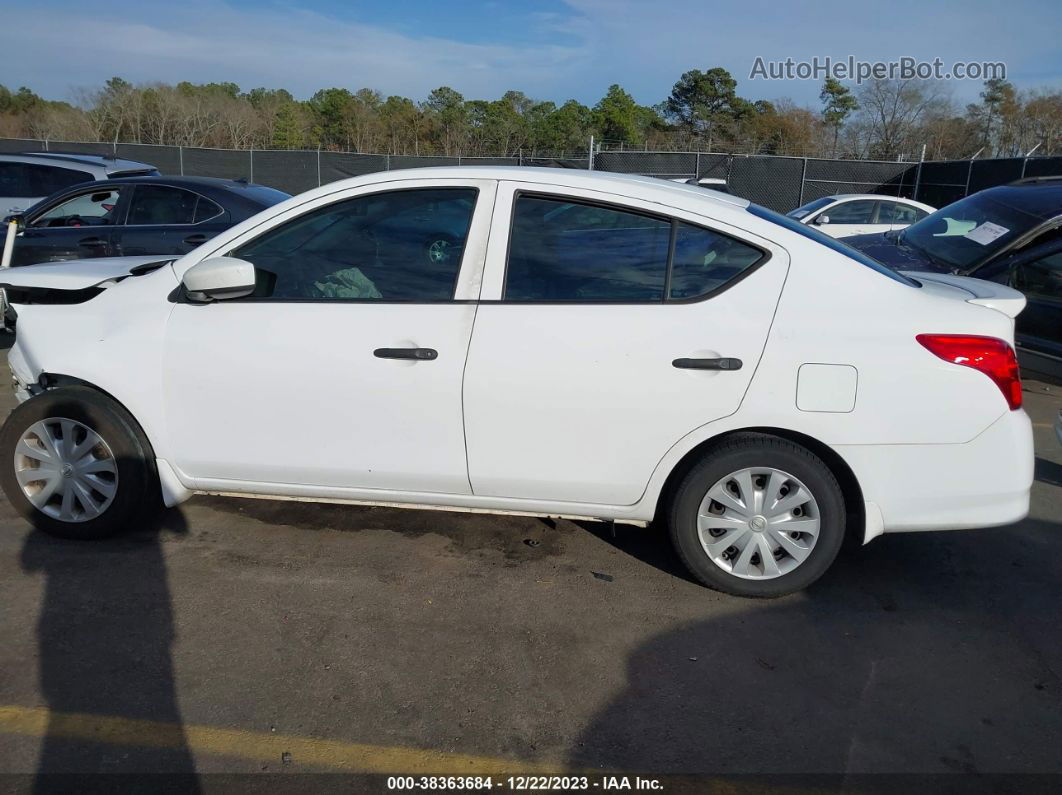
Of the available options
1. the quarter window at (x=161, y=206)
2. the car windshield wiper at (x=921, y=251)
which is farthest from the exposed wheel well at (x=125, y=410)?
the car windshield wiper at (x=921, y=251)

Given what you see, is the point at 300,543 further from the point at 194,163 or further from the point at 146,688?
the point at 194,163

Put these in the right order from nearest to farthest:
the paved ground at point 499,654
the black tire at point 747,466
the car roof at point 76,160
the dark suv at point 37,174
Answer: the paved ground at point 499,654
the black tire at point 747,466
the car roof at point 76,160
the dark suv at point 37,174


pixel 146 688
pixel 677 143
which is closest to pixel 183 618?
pixel 146 688

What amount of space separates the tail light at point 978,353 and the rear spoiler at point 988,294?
22cm

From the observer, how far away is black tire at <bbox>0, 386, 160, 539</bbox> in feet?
13.1

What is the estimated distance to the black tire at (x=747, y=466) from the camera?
360 centimetres

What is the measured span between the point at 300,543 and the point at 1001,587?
10.8ft

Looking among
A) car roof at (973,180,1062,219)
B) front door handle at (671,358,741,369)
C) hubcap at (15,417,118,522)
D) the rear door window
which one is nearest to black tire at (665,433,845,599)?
front door handle at (671,358,741,369)

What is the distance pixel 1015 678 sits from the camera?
331cm

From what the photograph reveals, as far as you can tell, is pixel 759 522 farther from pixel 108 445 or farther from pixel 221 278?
pixel 108 445

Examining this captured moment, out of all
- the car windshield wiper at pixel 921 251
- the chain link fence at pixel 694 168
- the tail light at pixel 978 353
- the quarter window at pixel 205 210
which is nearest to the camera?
the tail light at pixel 978 353

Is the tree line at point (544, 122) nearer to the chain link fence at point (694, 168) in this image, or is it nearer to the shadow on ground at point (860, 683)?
the chain link fence at point (694, 168)

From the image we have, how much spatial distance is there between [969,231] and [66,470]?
7178 millimetres

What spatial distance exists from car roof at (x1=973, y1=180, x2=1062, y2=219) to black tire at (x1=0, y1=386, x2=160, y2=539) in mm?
6851
